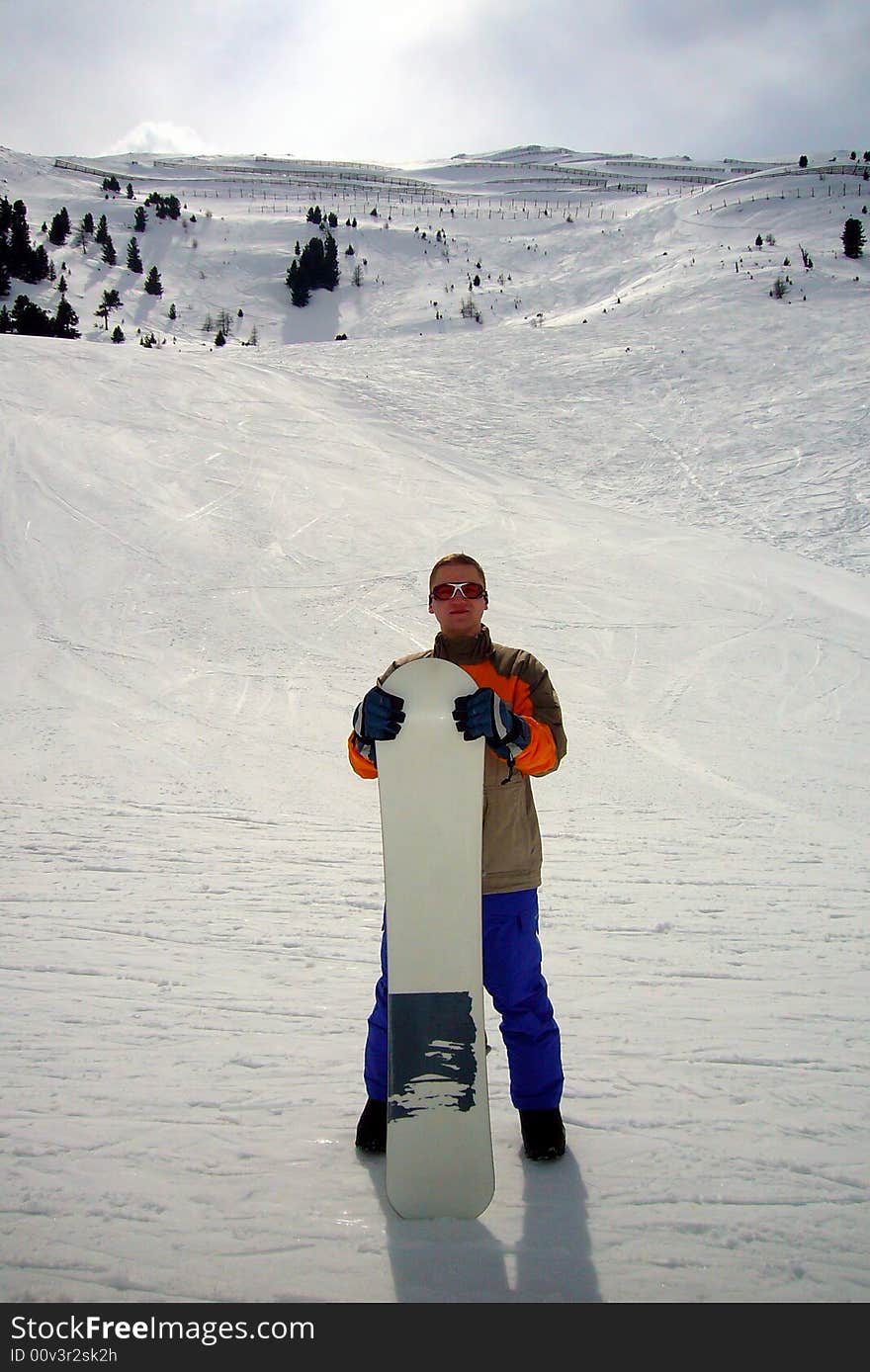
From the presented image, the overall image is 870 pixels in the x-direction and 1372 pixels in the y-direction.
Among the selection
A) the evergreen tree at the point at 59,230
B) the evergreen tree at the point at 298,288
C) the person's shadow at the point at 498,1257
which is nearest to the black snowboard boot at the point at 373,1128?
the person's shadow at the point at 498,1257

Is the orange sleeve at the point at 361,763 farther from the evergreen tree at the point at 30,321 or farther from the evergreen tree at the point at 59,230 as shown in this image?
the evergreen tree at the point at 59,230

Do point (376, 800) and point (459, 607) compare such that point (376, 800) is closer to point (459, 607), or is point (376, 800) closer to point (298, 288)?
point (459, 607)

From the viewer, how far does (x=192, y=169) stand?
69.0 metres

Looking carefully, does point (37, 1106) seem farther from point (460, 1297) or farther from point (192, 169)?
point (192, 169)

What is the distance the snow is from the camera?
96.8 inches

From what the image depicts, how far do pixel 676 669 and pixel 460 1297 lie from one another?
759cm

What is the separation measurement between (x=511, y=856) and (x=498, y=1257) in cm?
108

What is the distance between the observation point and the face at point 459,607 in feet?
8.47

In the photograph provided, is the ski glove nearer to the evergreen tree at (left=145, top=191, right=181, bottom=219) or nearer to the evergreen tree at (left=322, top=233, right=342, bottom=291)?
the evergreen tree at (left=322, top=233, right=342, bottom=291)

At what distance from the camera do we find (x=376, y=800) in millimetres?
6379

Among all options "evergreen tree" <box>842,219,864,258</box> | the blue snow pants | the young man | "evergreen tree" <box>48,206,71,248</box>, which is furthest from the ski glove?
"evergreen tree" <box>48,206,71,248</box>

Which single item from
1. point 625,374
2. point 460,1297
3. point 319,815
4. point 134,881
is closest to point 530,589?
point 319,815

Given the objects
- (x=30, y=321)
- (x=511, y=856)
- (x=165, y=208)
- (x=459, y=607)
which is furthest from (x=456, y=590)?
(x=165, y=208)
